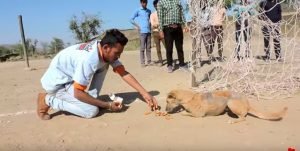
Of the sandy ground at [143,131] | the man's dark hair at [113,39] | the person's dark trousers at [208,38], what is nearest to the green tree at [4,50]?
the person's dark trousers at [208,38]

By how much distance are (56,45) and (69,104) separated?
62.8 feet

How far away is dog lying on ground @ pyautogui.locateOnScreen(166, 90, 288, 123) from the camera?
17.7 feet

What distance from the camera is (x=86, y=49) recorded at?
5.68 meters

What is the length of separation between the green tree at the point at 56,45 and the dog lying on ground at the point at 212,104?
18.3 m

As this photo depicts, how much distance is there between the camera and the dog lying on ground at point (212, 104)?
540 centimetres

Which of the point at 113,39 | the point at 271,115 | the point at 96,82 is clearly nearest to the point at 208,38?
the point at 96,82

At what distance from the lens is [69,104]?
5.91 m

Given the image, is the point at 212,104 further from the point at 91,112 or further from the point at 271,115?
the point at 91,112

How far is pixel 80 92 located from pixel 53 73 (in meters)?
0.72

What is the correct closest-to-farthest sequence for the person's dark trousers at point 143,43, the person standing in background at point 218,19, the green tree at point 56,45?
1. the person standing in background at point 218,19
2. the person's dark trousers at point 143,43
3. the green tree at point 56,45

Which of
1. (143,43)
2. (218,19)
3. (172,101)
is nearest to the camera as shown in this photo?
(172,101)

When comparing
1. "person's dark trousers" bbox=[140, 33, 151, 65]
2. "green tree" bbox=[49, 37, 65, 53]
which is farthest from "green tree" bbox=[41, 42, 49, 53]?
"person's dark trousers" bbox=[140, 33, 151, 65]

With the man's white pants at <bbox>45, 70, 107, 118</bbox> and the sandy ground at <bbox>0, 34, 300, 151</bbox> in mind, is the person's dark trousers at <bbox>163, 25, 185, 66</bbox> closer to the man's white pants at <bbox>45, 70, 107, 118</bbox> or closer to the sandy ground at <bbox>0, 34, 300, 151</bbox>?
the sandy ground at <bbox>0, 34, 300, 151</bbox>

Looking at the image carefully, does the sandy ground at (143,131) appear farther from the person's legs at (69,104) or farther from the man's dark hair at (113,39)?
the man's dark hair at (113,39)
